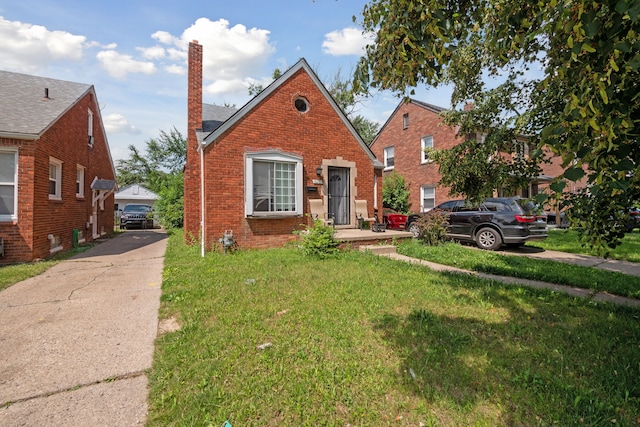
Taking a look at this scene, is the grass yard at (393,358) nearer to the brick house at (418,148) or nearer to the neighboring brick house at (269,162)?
the neighboring brick house at (269,162)

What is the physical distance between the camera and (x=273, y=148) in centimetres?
984

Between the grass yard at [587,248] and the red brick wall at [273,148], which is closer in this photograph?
the grass yard at [587,248]

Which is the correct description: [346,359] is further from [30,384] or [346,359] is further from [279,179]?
[279,179]

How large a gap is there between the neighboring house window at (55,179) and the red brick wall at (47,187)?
0.17 m

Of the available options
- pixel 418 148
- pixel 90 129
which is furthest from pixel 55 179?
pixel 418 148

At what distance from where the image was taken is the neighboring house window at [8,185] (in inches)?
311

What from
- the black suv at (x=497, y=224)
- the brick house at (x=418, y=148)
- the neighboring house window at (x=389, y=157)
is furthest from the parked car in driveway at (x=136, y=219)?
the black suv at (x=497, y=224)

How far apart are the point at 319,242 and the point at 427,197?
14.4 m

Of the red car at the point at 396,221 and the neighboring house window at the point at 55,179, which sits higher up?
the neighboring house window at the point at 55,179

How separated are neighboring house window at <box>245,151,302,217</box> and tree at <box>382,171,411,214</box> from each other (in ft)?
39.0

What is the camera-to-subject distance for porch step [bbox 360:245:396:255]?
9102 mm

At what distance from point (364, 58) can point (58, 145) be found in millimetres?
11271

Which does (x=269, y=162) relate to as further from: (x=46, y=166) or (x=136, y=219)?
(x=136, y=219)

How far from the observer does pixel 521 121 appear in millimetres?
5207
